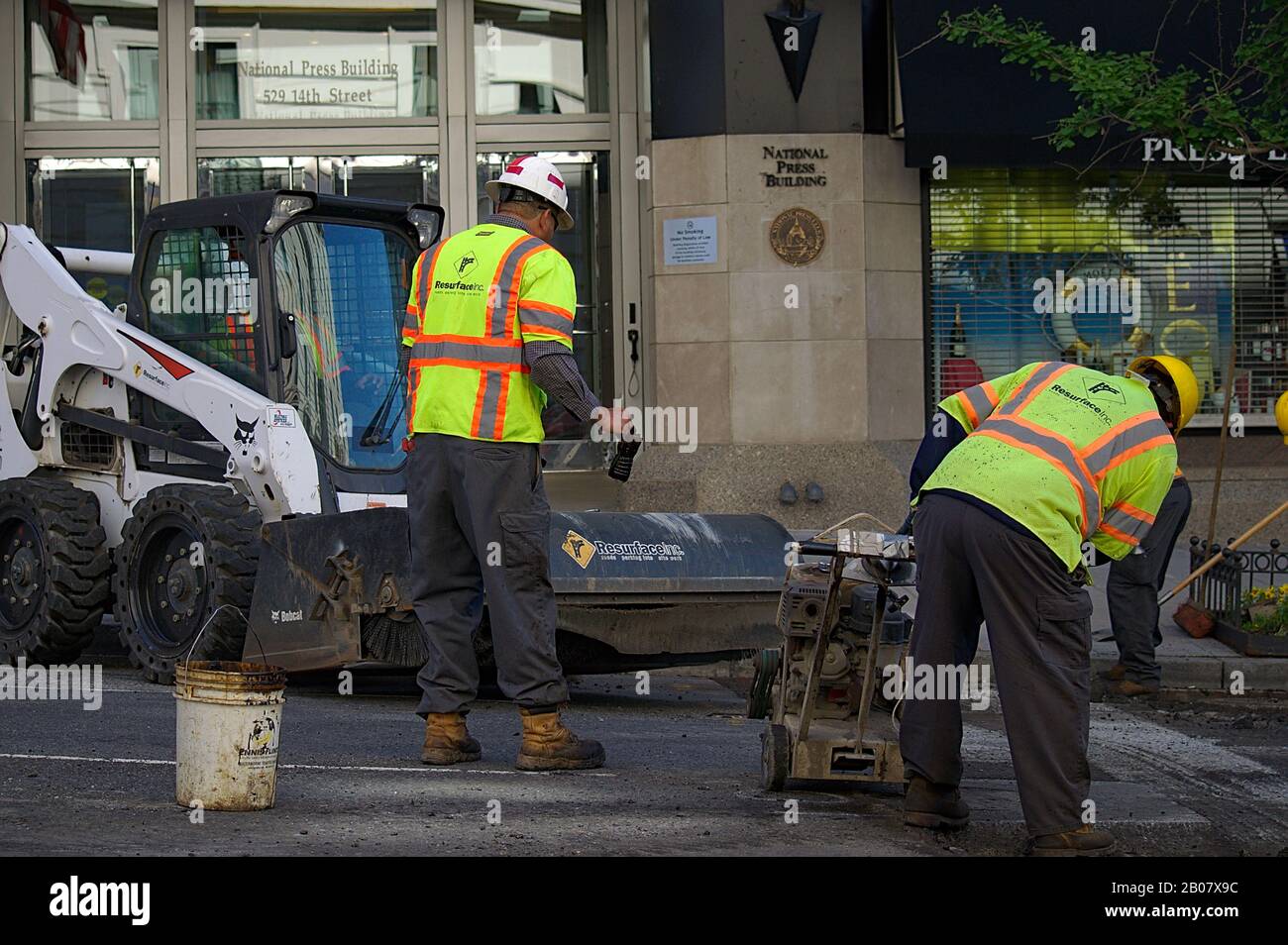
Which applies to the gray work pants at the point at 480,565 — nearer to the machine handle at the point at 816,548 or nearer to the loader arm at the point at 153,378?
the machine handle at the point at 816,548

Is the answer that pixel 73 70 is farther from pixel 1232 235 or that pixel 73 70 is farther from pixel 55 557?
pixel 1232 235

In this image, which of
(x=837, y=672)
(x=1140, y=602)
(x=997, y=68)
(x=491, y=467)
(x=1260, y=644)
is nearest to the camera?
(x=837, y=672)

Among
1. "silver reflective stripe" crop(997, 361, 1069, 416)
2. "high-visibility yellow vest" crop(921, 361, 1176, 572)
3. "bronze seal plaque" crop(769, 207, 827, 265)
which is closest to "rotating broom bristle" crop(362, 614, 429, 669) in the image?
"high-visibility yellow vest" crop(921, 361, 1176, 572)

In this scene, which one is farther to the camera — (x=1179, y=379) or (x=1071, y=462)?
(x=1179, y=379)

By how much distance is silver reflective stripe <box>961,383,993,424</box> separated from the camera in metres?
5.90

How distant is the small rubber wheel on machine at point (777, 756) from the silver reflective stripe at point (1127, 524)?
53.5 inches

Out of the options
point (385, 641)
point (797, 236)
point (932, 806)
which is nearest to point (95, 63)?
point (797, 236)

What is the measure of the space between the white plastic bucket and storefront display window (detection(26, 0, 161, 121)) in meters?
12.1

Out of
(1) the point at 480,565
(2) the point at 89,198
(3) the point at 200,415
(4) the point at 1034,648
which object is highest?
(2) the point at 89,198

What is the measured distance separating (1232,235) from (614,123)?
5457 mm

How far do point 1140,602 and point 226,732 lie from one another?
227 inches

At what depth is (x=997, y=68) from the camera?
14828 mm

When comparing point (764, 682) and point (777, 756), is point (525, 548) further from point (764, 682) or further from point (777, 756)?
point (777, 756)

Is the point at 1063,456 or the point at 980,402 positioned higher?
the point at 980,402
